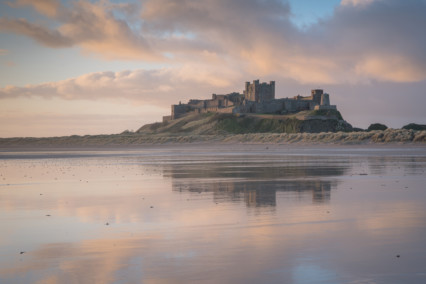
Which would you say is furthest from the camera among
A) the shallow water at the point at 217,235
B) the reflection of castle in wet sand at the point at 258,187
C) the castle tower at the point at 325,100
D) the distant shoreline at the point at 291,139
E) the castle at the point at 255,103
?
the castle at the point at 255,103

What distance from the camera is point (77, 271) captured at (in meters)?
6.17

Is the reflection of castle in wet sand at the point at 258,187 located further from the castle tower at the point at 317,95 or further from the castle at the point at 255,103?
the castle tower at the point at 317,95

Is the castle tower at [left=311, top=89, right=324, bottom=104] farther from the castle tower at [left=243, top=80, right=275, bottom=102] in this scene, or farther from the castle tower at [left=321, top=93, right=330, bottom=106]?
the castle tower at [left=243, top=80, right=275, bottom=102]

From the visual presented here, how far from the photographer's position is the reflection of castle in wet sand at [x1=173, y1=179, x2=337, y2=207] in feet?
42.0

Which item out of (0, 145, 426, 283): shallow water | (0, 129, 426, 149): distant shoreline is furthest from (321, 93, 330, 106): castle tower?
(0, 145, 426, 283): shallow water

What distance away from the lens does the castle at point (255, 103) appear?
150375mm

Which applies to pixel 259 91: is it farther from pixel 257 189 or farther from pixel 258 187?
pixel 257 189

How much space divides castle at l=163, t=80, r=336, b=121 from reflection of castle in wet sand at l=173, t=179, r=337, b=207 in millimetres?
128609

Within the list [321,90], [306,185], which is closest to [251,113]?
[321,90]

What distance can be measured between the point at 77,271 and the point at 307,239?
12.2ft

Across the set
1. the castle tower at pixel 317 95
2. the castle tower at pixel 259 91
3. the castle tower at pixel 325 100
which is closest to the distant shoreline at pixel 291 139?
the castle tower at pixel 325 100

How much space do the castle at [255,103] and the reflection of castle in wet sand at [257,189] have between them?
129m

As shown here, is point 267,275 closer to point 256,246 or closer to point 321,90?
point 256,246

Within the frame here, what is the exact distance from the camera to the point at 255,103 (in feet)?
497
